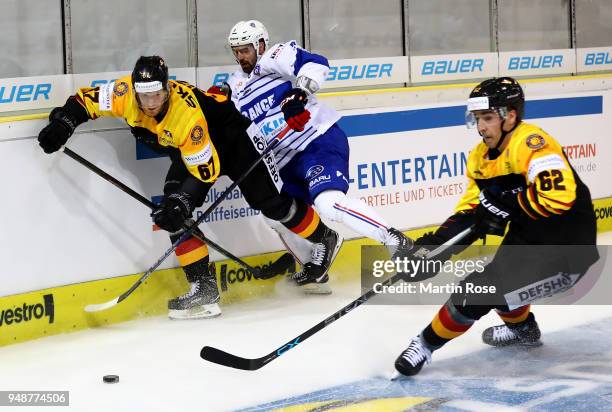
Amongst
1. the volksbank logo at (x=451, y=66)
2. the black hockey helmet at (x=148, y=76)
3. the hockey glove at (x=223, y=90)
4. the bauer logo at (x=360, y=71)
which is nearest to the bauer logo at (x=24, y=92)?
the black hockey helmet at (x=148, y=76)

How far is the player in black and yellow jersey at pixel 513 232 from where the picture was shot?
11.5ft

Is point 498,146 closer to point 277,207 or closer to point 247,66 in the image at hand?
point 277,207

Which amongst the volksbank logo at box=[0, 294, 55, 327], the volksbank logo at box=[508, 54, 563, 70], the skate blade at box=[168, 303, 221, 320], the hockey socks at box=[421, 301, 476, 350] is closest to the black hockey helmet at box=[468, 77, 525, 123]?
the hockey socks at box=[421, 301, 476, 350]

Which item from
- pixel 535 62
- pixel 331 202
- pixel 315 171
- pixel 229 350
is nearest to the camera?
pixel 229 350

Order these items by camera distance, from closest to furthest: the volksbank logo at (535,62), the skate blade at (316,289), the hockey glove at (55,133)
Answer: the hockey glove at (55,133) < the skate blade at (316,289) < the volksbank logo at (535,62)

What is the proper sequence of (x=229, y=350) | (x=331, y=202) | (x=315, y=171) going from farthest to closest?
1. (x=315, y=171)
2. (x=331, y=202)
3. (x=229, y=350)

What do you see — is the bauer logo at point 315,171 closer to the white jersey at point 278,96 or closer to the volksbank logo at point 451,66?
the white jersey at point 278,96

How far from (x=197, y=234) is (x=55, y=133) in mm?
747

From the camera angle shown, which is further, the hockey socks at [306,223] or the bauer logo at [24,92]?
the hockey socks at [306,223]

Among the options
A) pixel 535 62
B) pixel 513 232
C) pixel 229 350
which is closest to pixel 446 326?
pixel 513 232

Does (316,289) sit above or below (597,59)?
below

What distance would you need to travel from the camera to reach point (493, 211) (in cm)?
349

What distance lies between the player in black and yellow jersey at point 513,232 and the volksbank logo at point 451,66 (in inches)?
89.9

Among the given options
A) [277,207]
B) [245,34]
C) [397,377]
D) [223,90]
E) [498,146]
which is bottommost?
[397,377]
